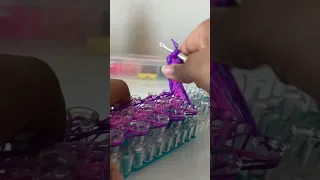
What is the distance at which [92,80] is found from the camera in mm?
473

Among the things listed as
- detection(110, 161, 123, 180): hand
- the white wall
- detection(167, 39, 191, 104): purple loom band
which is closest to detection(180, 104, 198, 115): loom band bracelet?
detection(167, 39, 191, 104): purple loom band

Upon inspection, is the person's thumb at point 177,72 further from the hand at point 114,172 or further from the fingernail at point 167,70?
the hand at point 114,172

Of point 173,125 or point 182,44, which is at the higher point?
point 182,44

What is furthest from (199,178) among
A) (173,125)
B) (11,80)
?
(11,80)

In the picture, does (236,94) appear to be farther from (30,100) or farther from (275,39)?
(30,100)

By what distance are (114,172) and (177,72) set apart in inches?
9.3

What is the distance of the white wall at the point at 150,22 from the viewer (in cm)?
70

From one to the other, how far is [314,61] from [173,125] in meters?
0.30

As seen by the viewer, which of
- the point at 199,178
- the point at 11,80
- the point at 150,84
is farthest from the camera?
the point at 150,84

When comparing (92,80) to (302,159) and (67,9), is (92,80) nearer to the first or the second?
(67,9)

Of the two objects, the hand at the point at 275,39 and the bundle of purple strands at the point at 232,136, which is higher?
the hand at the point at 275,39

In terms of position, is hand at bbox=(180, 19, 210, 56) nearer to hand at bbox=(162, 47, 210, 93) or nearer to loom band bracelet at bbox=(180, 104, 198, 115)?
hand at bbox=(162, 47, 210, 93)

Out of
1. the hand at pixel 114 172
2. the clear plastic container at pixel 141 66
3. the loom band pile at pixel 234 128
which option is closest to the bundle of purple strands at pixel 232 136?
the loom band pile at pixel 234 128

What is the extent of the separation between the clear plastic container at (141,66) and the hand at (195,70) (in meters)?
0.03
